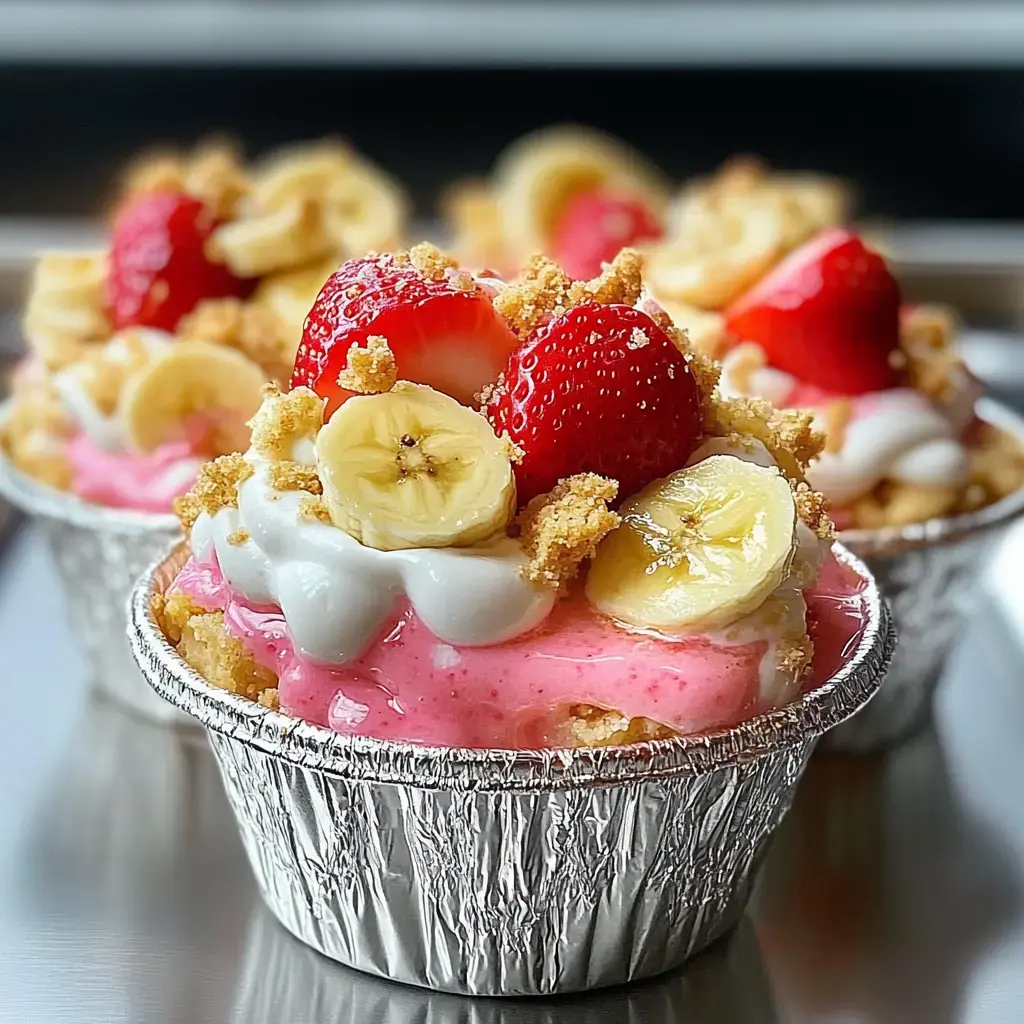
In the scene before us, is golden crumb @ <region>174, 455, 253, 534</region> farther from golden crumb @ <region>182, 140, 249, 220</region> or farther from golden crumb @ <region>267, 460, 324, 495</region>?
golden crumb @ <region>182, 140, 249, 220</region>

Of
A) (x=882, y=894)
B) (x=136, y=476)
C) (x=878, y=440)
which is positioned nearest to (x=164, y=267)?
(x=136, y=476)

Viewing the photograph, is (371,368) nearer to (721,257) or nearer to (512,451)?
(512,451)

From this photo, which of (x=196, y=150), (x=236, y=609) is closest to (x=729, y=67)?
(x=196, y=150)

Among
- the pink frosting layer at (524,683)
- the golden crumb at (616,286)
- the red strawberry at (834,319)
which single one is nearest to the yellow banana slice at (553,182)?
the red strawberry at (834,319)

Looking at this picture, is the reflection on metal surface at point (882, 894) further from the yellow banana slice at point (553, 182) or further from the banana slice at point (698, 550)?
the yellow banana slice at point (553, 182)

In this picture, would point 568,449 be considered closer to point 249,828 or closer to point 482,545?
point 482,545

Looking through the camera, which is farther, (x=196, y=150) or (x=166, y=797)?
(x=196, y=150)
